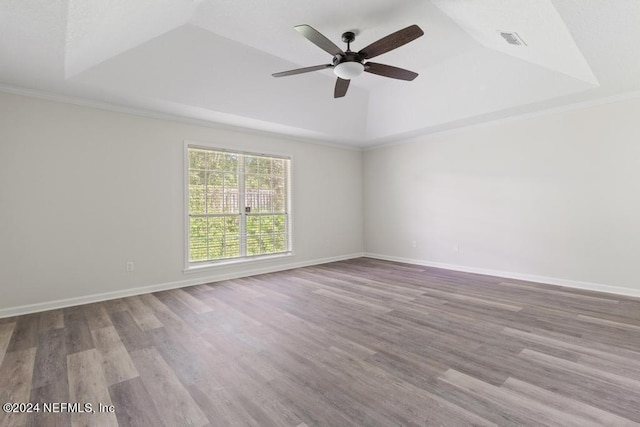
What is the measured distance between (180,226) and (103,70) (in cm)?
222

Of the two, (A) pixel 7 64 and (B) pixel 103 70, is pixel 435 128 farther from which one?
(A) pixel 7 64

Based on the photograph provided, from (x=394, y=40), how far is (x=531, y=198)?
11.7 ft

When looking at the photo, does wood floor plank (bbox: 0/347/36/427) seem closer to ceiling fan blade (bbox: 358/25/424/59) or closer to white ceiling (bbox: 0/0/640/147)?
white ceiling (bbox: 0/0/640/147)

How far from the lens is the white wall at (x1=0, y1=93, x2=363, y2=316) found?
3432 millimetres

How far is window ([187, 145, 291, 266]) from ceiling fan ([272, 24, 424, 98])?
2.43 metres

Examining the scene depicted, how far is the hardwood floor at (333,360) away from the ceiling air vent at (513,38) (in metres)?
2.90

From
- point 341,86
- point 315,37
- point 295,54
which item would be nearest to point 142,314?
point 315,37

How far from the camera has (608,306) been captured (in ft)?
11.3

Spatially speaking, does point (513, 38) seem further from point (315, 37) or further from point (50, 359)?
point (50, 359)

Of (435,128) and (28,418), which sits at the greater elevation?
(435,128)

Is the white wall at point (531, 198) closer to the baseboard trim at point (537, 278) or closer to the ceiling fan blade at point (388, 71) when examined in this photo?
the baseboard trim at point (537, 278)

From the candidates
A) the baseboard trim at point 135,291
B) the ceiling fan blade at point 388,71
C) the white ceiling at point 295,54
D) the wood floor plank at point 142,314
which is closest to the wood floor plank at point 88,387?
the wood floor plank at point 142,314

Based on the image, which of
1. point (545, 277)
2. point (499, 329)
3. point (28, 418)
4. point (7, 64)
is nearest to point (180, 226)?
point (7, 64)

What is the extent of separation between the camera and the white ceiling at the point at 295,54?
2.47m
